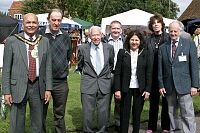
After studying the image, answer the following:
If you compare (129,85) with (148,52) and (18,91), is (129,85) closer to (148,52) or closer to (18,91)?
(148,52)

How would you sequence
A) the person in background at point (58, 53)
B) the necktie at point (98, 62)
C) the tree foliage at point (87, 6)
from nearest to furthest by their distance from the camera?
the person in background at point (58, 53)
the necktie at point (98, 62)
the tree foliage at point (87, 6)

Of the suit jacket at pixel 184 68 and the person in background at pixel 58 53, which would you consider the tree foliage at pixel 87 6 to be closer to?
the person in background at pixel 58 53

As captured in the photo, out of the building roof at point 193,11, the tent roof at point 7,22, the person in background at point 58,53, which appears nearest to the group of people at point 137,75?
the person in background at point 58,53

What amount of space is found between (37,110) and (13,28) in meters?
11.6

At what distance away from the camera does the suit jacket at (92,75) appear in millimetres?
5023

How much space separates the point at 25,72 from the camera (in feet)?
13.1

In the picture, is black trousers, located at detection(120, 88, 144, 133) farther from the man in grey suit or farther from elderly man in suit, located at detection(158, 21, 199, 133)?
elderly man in suit, located at detection(158, 21, 199, 133)

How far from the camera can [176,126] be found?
5258 mm

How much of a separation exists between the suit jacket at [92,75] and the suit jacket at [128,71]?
16cm

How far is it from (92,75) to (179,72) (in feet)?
4.47

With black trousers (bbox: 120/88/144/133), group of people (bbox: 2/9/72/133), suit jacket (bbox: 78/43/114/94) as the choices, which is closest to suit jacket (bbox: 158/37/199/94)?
black trousers (bbox: 120/88/144/133)

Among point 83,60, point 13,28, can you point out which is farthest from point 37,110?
point 13,28

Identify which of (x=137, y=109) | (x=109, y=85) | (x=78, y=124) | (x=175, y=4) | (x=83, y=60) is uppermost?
(x=175, y=4)

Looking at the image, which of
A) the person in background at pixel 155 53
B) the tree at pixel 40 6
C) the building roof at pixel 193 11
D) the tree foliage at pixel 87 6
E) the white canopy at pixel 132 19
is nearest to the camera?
the person in background at pixel 155 53
